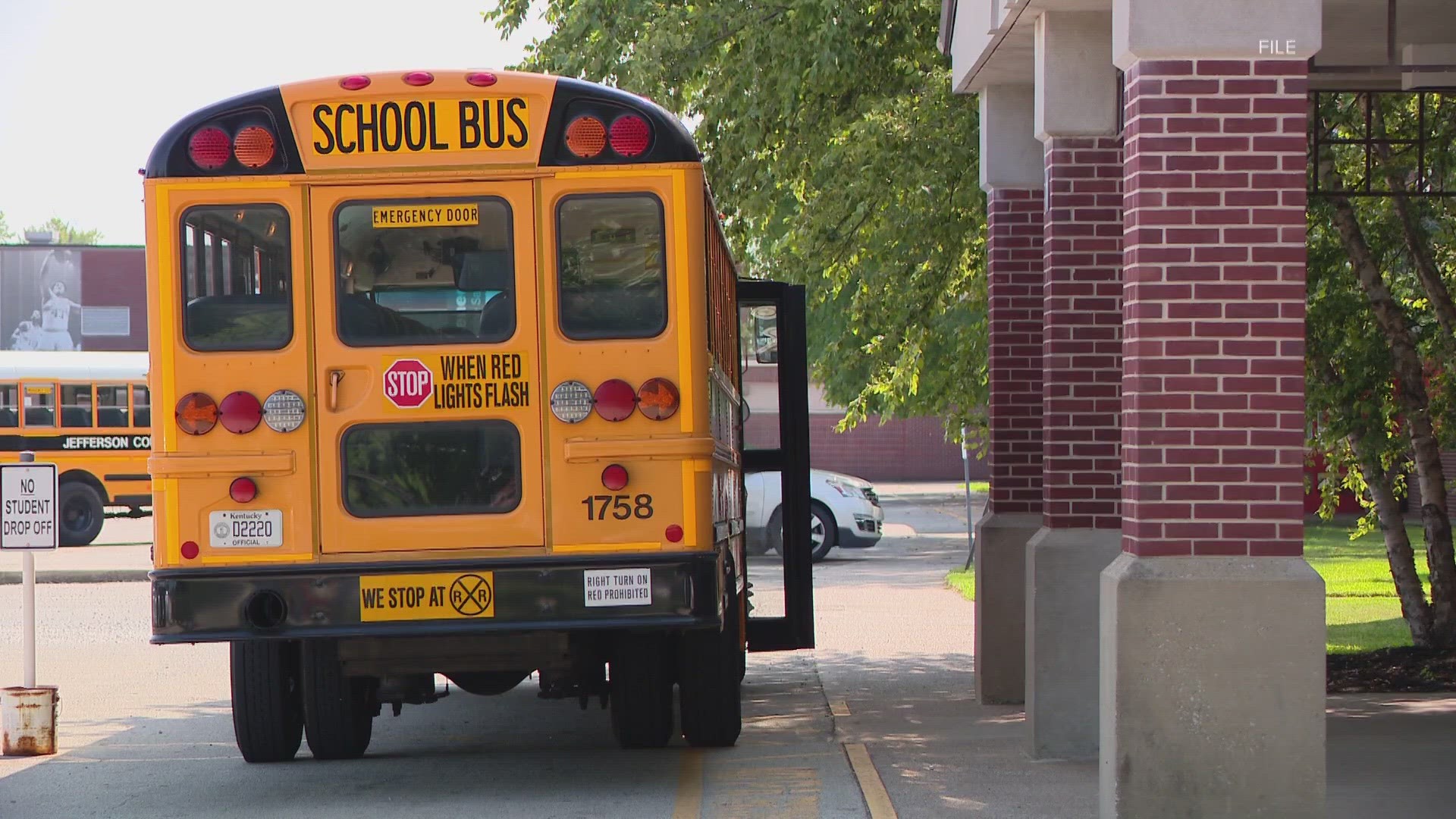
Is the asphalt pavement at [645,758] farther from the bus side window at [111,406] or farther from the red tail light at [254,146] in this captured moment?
the bus side window at [111,406]

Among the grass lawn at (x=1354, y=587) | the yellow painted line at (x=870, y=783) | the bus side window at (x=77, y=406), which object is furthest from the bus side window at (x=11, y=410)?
the yellow painted line at (x=870, y=783)

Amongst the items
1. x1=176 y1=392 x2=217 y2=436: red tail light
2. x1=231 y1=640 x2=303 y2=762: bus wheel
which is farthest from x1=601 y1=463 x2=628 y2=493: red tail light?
x1=231 y1=640 x2=303 y2=762: bus wheel

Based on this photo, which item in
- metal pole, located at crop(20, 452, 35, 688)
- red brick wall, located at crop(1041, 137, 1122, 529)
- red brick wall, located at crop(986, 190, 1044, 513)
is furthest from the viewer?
red brick wall, located at crop(986, 190, 1044, 513)

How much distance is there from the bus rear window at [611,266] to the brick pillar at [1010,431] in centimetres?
371

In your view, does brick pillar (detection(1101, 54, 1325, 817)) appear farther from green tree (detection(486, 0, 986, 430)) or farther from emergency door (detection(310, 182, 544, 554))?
green tree (detection(486, 0, 986, 430))

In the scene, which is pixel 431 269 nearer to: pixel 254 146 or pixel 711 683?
pixel 254 146

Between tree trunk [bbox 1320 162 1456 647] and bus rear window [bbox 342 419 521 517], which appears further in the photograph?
Answer: tree trunk [bbox 1320 162 1456 647]

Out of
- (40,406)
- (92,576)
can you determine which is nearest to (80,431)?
(40,406)

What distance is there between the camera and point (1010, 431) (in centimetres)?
1103

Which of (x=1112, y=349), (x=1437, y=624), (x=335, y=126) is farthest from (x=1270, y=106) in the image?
(x=1437, y=624)

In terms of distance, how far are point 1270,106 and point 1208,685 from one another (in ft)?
7.16

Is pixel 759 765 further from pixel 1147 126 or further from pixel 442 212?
pixel 1147 126

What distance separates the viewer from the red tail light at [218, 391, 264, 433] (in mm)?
7547

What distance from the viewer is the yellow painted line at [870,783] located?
24.7ft
